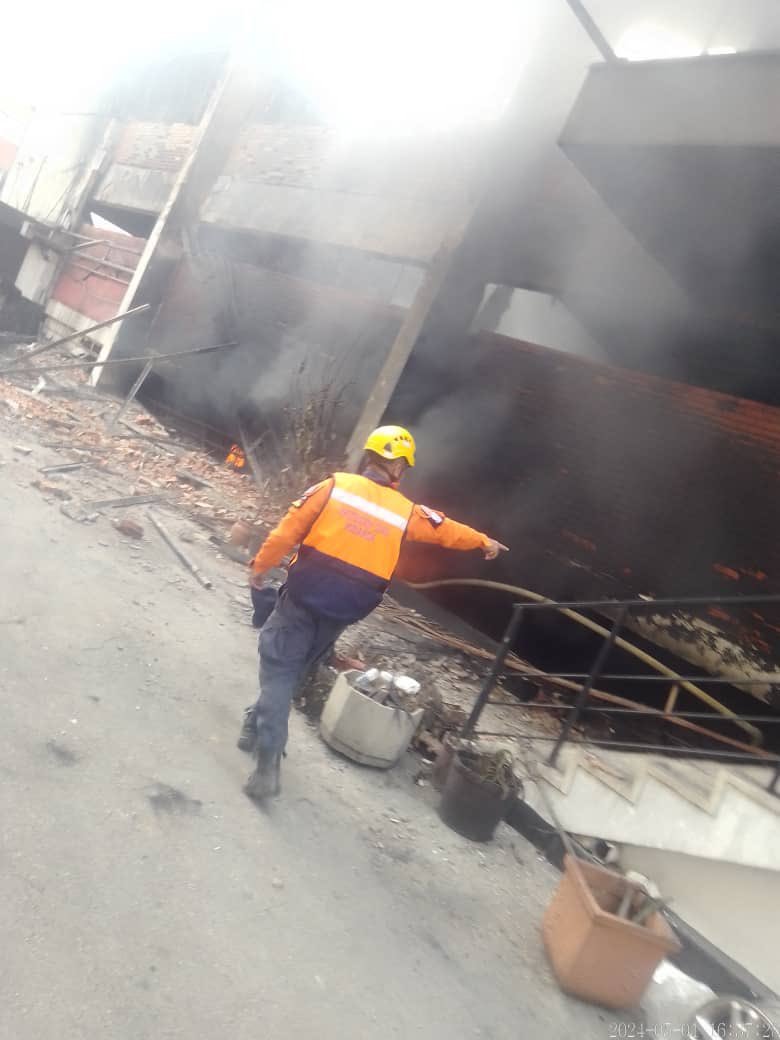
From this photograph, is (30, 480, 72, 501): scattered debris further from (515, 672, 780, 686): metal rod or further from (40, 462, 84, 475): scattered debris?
(515, 672, 780, 686): metal rod

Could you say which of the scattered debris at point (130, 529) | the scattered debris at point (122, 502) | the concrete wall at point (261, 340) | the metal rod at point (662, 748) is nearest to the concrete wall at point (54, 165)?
the concrete wall at point (261, 340)

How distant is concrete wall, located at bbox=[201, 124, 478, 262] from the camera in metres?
8.92

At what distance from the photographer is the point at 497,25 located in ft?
29.1

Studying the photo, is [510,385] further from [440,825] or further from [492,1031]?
[492,1031]

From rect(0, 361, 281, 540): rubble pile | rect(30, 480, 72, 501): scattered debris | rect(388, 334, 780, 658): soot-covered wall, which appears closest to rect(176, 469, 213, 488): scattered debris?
rect(0, 361, 281, 540): rubble pile

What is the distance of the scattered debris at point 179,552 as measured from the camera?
6102 mm

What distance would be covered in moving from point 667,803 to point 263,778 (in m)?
2.24

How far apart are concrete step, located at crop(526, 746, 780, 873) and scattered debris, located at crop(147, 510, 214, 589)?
115 inches

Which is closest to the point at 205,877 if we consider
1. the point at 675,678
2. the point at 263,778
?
the point at 263,778

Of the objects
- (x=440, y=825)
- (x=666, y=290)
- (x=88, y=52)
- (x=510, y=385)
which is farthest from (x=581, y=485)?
(x=88, y=52)

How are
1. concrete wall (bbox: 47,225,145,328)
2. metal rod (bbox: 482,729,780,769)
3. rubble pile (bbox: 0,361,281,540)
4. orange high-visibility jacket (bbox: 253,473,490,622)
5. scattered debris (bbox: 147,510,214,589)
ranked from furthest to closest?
concrete wall (bbox: 47,225,145,328) → rubble pile (bbox: 0,361,281,540) → scattered debris (bbox: 147,510,214,589) → metal rod (bbox: 482,729,780,769) → orange high-visibility jacket (bbox: 253,473,490,622)

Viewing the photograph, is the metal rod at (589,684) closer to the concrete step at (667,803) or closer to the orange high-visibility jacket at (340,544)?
the concrete step at (667,803)

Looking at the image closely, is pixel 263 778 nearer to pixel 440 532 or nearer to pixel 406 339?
pixel 440 532

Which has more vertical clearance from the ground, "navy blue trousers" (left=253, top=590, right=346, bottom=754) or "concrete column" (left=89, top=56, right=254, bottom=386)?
"concrete column" (left=89, top=56, right=254, bottom=386)
